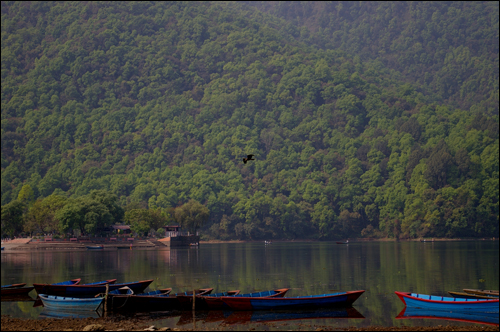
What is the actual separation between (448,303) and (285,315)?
10.9m

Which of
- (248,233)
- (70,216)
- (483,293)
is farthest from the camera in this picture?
(248,233)

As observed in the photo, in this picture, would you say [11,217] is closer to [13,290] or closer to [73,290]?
[13,290]

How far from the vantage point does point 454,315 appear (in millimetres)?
40125

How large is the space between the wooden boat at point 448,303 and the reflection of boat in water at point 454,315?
10.5 inches

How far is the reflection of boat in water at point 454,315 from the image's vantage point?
3872 centimetres

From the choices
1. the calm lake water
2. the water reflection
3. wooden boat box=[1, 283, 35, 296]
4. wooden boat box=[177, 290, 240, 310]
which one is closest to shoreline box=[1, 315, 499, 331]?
the calm lake water

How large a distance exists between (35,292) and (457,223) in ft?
489

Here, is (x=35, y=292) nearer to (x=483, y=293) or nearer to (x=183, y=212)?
(x=483, y=293)

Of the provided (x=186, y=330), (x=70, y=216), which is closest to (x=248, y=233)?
(x=70, y=216)

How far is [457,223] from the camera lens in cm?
17762

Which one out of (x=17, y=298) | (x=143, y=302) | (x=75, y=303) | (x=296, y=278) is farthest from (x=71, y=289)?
(x=296, y=278)

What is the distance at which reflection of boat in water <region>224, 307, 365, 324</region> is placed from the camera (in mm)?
39703

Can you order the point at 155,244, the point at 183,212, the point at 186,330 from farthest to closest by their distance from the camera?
the point at 183,212 < the point at 155,244 < the point at 186,330

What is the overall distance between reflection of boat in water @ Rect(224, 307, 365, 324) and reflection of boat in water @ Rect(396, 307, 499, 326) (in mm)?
3438
